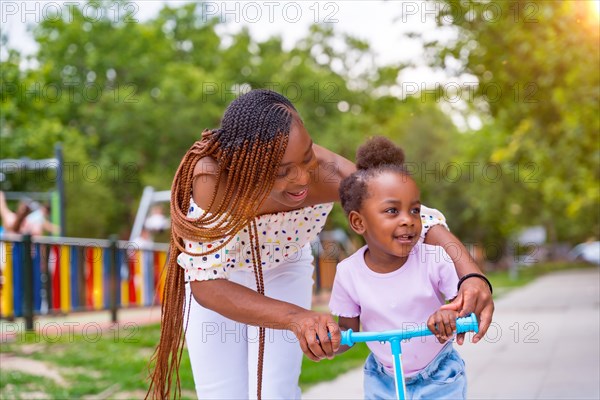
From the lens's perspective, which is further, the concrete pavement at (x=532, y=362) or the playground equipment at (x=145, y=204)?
the playground equipment at (x=145, y=204)

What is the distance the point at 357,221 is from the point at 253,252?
0.43 meters

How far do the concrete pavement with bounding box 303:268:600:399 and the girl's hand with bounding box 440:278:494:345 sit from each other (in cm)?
361

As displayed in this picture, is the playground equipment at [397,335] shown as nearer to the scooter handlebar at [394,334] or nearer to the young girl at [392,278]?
the scooter handlebar at [394,334]

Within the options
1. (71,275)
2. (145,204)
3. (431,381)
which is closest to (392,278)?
(431,381)

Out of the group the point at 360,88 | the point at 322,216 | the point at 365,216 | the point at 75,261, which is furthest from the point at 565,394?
the point at 360,88

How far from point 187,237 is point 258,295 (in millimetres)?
315

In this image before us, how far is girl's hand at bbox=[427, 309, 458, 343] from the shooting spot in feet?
8.29

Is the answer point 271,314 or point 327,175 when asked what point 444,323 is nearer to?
point 271,314

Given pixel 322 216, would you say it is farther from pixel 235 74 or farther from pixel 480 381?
pixel 235 74

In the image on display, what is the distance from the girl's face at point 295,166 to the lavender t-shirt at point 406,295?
0.42 meters

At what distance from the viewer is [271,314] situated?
2.74m

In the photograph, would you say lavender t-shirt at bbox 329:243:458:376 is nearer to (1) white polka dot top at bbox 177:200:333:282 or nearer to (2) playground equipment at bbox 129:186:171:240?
(1) white polka dot top at bbox 177:200:333:282

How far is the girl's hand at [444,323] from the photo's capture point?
2527 mm

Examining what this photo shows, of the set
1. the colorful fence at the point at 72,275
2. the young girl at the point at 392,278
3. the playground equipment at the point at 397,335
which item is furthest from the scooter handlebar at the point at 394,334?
the colorful fence at the point at 72,275
